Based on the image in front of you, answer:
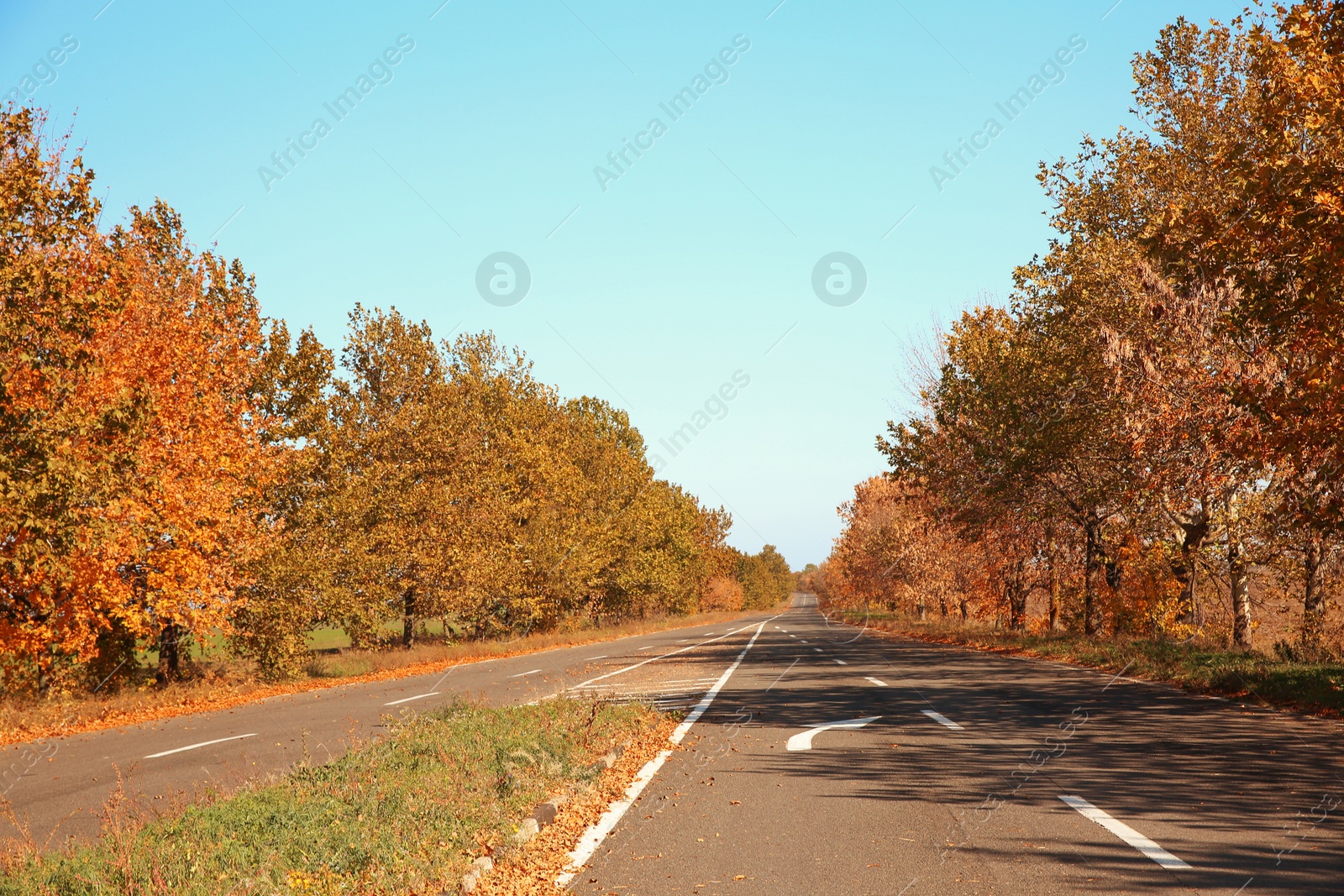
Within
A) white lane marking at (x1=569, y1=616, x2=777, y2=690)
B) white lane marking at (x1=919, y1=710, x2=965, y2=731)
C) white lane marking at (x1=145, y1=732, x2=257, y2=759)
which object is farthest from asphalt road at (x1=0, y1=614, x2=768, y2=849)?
white lane marking at (x1=919, y1=710, x2=965, y2=731)

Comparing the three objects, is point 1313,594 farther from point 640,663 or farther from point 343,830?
point 343,830

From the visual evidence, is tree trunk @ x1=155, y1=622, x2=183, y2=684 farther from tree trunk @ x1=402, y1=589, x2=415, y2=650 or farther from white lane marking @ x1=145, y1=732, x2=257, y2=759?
white lane marking @ x1=145, y1=732, x2=257, y2=759

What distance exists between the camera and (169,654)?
2641 cm

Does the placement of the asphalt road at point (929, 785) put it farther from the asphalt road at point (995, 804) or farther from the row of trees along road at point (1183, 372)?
the row of trees along road at point (1183, 372)

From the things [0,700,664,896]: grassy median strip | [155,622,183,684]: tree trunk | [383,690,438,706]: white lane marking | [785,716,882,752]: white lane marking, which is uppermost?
[155,622,183,684]: tree trunk

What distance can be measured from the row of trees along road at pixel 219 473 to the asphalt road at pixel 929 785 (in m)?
4.07

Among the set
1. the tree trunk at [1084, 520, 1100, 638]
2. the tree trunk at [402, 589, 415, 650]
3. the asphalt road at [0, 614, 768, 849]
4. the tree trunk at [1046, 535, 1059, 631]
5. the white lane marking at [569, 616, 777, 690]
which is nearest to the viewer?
the asphalt road at [0, 614, 768, 849]

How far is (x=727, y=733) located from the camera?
40.9 ft

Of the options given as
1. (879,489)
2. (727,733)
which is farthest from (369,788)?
(879,489)

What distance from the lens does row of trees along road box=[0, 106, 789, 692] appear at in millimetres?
14719

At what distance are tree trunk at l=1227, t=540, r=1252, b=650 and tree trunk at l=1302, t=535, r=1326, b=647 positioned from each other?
1237mm

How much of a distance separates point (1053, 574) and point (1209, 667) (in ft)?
68.4

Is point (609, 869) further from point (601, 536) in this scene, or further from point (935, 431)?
point (601, 536)

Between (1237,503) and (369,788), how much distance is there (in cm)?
2325
